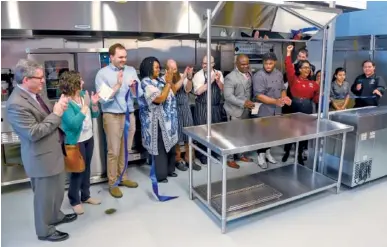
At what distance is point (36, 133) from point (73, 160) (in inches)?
18.2

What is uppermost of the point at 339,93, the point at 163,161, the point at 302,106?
the point at 339,93

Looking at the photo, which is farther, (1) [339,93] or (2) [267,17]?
(1) [339,93]

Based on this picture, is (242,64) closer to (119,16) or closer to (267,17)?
(267,17)

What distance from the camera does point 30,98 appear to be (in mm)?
1986

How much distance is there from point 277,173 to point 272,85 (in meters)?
0.97

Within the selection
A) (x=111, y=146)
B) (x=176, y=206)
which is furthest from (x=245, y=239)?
(x=111, y=146)

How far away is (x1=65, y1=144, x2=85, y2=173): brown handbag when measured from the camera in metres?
2.30

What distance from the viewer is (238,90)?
3561mm

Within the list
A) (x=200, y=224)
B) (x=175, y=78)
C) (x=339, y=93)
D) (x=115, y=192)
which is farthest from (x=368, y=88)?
(x=115, y=192)

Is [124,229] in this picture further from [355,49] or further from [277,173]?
[355,49]

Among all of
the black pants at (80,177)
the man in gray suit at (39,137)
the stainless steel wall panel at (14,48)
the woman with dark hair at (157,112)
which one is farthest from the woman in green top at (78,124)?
the stainless steel wall panel at (14,48)

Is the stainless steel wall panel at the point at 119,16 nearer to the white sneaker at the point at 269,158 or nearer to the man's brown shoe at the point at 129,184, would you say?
the man's brown shoe at the point at 129,184

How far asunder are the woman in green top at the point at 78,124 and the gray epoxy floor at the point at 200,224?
15cm

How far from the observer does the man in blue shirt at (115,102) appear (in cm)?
282
